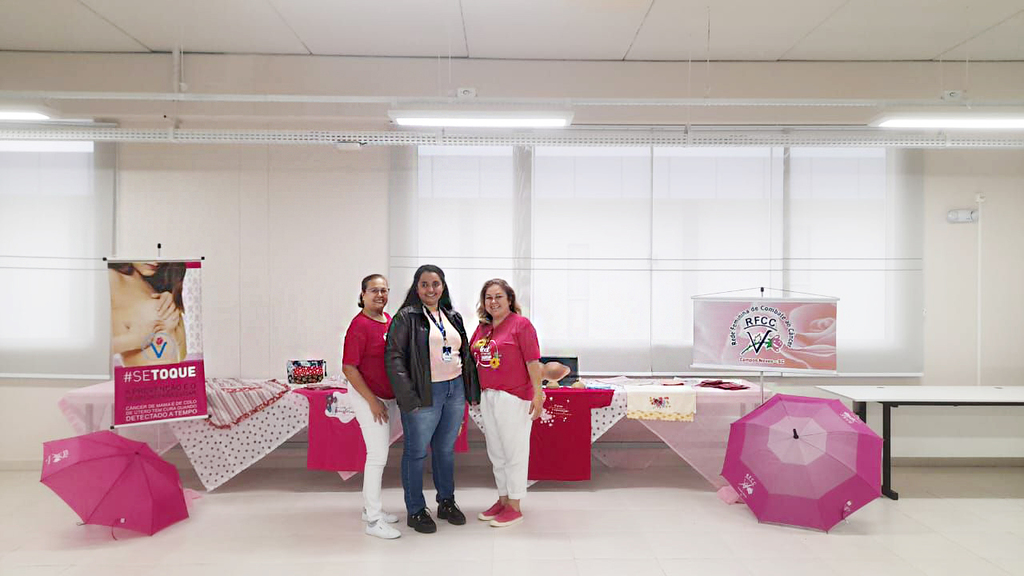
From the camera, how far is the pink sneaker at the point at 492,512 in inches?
174

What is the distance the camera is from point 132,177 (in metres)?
5.83

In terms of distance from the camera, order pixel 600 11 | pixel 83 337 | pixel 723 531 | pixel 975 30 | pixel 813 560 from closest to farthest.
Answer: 1. pixel 813 560
2. pixel 723 531
3. pixel 600 11
4. pixel 975 30
5. pixel 83 337

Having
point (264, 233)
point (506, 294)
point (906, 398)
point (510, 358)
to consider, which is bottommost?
point (906, 398)

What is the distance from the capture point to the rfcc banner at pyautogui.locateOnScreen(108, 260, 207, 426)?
4.68 meters

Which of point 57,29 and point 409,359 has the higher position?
point 57,29

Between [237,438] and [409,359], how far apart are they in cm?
177

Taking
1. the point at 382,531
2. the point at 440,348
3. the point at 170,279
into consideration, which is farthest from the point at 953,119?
the point at 170,279

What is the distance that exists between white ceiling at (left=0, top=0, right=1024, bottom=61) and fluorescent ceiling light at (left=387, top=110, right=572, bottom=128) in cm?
79

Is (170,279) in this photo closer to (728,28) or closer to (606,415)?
(606,415)

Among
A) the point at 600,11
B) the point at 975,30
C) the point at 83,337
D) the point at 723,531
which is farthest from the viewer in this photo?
the point at 83,337

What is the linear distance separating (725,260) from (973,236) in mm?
2120

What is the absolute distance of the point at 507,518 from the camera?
4371mm

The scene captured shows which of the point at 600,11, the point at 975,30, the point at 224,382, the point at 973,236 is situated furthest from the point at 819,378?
the point at 224,382

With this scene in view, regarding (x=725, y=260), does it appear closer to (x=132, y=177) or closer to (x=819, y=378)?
(x=819, y=378)
